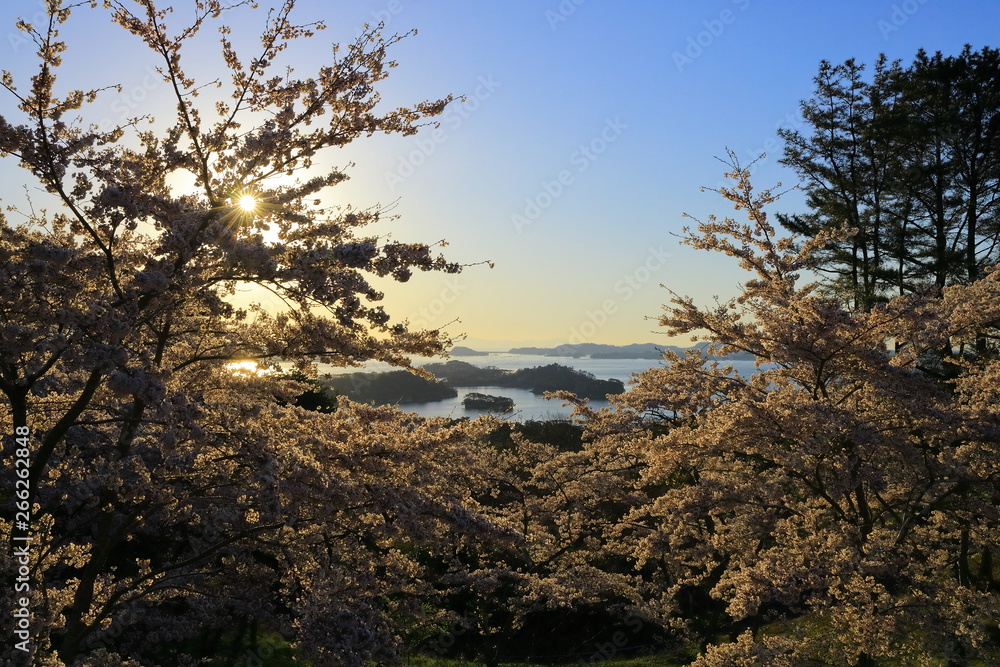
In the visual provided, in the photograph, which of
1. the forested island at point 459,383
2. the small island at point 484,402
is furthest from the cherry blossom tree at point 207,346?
the small island at point 484,402

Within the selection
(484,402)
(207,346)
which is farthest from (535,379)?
(207,346)

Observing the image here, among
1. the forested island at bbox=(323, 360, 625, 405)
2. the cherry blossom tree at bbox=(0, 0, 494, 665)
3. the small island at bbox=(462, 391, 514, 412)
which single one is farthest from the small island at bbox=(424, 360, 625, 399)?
the cherry blossom tree at bbox=(0, 0, 494, 665)

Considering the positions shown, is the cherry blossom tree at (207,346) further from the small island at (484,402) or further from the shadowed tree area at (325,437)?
the small island at (484,402)

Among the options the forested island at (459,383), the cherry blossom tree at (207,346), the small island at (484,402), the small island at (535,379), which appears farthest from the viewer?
the small island at (535,379)

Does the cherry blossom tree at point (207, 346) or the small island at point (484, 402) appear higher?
the cherry blossom tree at point (207, 346)

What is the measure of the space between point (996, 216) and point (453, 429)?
1937 centimetres

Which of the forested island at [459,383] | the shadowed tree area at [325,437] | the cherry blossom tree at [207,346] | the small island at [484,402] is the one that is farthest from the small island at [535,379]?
the cherry blossom tree at [207,346]

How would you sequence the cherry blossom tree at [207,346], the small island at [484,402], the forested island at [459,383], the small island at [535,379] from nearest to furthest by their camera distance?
the cherry blossom tree at [207,346] → the small island at [484,402] → the forested island at [459,383] → the small island at [535,379]

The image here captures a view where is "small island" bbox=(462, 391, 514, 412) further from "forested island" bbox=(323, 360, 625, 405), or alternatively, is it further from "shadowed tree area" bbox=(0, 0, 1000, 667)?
"shadowed tree area" bbox=(0, 0, 1000, 667)

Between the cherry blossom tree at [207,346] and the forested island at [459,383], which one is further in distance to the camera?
the forested island at [459,383]

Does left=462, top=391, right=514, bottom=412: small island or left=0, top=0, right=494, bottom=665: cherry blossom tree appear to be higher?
left=0, top=0, right=494, bottom=665: cherry blossom tree

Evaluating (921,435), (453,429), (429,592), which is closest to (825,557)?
(921,435)

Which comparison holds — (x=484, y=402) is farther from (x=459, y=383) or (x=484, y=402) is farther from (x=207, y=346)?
(x=207, y=346)

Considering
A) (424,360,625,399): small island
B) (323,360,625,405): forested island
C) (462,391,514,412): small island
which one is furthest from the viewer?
(424,360,625,399): small island
